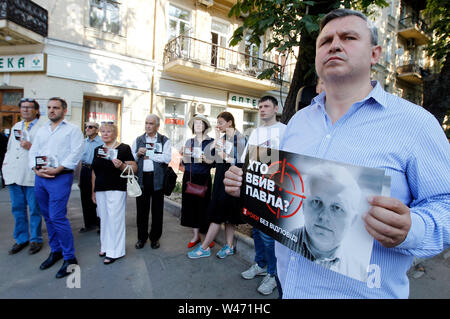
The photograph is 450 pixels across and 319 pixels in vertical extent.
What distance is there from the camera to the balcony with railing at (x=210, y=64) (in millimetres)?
10766

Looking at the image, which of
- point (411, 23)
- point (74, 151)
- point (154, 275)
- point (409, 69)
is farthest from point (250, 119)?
point (411, 23)

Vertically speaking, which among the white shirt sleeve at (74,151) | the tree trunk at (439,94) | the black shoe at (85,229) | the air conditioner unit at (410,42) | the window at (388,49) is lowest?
the black shoe at (85,229)

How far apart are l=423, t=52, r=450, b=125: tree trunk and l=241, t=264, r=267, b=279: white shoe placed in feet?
18.5

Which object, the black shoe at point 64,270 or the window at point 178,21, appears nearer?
the black shoe at point 64,270

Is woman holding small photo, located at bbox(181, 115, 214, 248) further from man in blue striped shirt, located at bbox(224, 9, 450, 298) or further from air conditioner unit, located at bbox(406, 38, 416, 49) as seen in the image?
air conditioner unit, located at bbox(406, 38, 416, 49)

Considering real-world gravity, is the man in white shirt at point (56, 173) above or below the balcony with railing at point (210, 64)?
below

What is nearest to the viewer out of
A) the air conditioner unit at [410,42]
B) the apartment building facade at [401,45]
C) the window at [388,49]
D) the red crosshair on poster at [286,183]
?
the red crosshair on poster at [286,183]

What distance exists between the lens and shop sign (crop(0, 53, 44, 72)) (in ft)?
27.6

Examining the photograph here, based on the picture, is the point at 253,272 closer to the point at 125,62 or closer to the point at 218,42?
the point at 125,62

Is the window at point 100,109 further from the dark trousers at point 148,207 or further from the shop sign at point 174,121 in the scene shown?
the dark trousers at point 148,207

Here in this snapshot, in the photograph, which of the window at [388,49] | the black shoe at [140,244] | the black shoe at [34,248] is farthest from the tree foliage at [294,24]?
the window at [388,49]

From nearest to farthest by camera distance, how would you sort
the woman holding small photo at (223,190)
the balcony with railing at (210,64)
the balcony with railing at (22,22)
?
the woman holding small photo at (223,190)
the balcony with railing at (22,22)
the balcony with railing at (210,64)

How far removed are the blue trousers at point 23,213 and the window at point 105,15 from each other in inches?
316

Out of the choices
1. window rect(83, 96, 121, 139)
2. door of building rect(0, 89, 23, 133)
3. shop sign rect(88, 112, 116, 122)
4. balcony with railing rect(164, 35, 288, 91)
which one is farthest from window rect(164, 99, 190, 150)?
door of building rect(0, 89, 23, 133)
